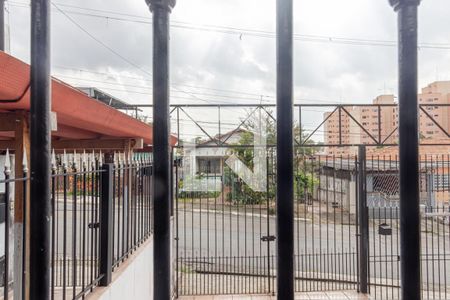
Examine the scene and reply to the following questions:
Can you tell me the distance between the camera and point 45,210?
66 centimetres

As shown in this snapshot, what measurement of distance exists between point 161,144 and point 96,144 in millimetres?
4067

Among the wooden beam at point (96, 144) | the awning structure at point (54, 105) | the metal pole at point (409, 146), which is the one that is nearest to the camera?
the metal pole at point (409, 146)

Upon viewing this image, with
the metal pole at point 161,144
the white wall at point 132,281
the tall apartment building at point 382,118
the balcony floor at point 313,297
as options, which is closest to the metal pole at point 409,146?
the metal pole at point 161,144

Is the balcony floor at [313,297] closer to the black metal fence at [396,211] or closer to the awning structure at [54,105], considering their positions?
the black metal fence at [396,211]

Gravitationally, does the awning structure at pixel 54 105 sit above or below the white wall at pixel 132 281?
above

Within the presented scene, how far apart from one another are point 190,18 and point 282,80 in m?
0.43

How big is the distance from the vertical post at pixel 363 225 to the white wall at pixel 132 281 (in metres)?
3.16

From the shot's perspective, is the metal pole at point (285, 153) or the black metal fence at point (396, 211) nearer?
the metal pole at point (285, 153)

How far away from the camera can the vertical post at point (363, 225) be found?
4.87 m

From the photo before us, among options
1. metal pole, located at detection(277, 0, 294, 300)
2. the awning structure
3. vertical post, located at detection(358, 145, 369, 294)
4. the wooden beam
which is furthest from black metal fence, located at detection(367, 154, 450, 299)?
metal pole, located at detection(277, 0, 294, 300)

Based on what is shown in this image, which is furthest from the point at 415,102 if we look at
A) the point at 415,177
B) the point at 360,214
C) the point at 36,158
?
the point at 360,214

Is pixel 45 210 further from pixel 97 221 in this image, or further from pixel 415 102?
pixel 97 221

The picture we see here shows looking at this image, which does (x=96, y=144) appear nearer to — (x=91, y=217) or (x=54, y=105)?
(x=91, y=217)

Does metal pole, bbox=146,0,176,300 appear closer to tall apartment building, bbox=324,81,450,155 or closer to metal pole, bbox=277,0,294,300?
metal pole, bbox=277,0,294,300
